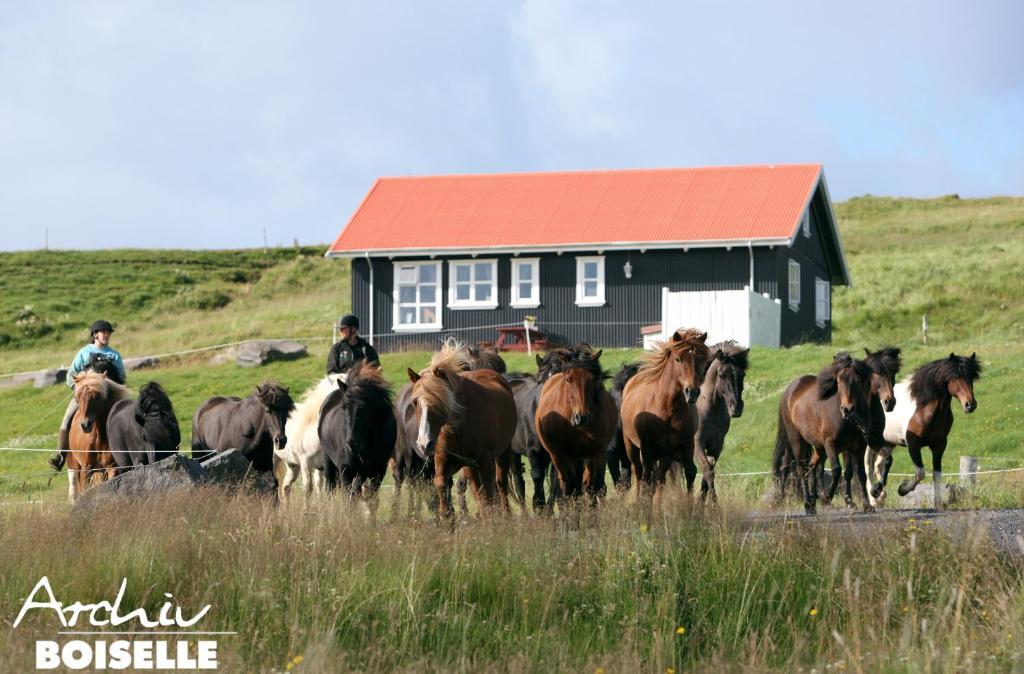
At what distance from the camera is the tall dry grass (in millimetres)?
10242

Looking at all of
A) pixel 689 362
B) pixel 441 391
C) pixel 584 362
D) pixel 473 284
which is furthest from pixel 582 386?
pixel 473 284

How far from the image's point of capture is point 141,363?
43.5 meters

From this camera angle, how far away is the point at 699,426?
18984mm

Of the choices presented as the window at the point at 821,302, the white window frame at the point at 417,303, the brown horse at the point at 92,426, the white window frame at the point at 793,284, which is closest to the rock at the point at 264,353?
the white window frame at the point at 417,303

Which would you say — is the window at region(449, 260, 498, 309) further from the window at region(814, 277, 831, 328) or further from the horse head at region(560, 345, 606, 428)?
the horse head at region(560, 345, 606, 428)

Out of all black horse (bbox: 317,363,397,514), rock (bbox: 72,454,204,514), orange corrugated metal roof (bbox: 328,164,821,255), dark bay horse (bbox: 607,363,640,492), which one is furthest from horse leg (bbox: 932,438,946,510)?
orange corrugated metal roof (bbox: 328,164,821,255)

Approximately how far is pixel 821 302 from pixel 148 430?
35419 millimetres

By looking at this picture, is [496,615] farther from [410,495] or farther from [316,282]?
[316,282]

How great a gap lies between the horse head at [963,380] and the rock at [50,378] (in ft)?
93.0

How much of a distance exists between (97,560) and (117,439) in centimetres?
623

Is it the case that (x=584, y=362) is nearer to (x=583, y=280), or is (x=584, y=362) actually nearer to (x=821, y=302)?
(x=583, y=280)

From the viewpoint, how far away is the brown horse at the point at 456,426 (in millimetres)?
14633

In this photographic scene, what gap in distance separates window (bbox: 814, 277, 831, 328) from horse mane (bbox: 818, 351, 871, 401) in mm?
30355

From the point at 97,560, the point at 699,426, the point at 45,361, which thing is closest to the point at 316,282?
the point at 45,361
